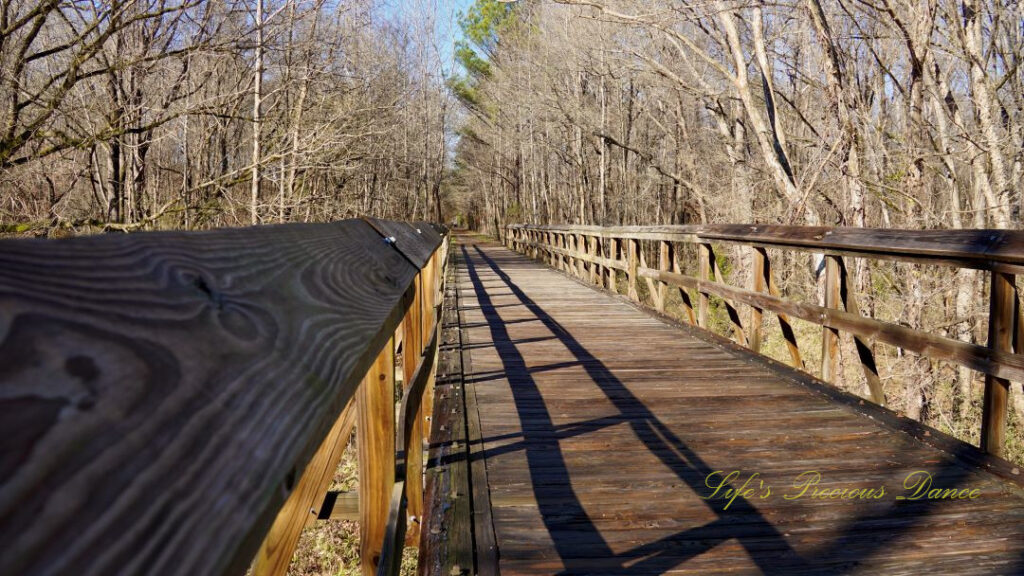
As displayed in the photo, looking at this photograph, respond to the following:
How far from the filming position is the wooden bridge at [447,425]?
466mm

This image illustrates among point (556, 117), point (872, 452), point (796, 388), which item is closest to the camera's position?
point (872, 452)

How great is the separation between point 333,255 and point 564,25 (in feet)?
76.0

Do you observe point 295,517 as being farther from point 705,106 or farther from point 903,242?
point 705,106

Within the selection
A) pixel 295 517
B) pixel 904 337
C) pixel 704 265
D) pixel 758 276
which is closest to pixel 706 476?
pixel 904 337

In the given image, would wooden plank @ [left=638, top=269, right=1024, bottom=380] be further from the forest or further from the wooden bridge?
the forest

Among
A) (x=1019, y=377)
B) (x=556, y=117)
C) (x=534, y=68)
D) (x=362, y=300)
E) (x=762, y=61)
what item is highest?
(x=534, y=68)

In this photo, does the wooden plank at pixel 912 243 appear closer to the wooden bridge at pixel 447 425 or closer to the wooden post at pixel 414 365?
the wooden bridge at pixel 447 425

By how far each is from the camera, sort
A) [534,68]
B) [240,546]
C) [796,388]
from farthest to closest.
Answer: [534,68] < [796,388] < [240,546]

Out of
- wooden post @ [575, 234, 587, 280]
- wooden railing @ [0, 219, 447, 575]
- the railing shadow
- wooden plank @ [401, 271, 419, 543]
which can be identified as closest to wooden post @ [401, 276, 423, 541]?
wooden plank @ [401, 271, 419, 543]

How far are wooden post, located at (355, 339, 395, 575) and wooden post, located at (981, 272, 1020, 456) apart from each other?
2729 millimetres

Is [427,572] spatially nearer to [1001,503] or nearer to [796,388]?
[1001,503]

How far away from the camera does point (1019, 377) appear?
2791mm

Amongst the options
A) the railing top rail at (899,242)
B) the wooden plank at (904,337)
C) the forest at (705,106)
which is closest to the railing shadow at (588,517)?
the wooden plank at (904,337)

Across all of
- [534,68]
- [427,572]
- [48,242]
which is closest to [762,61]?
[427,572]
